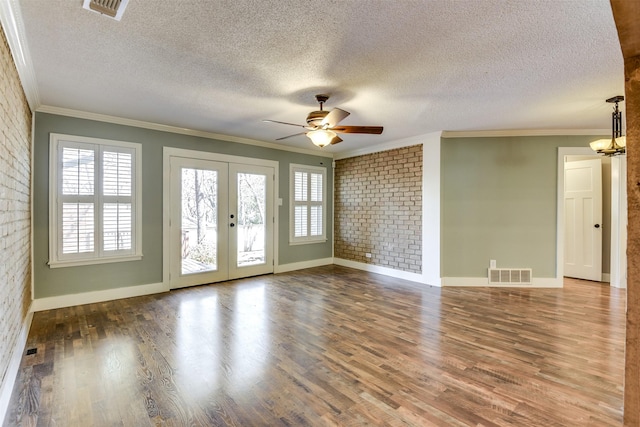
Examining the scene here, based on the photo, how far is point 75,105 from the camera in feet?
11.8

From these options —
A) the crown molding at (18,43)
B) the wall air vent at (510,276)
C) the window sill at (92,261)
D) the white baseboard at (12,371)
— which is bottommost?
the white baseboard at (12,371)

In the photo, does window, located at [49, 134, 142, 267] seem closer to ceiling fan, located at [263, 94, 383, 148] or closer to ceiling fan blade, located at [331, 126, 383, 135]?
ceiling fan, located at [263, 94, 383, 148]

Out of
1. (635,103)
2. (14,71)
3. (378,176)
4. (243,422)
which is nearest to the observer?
(635,103)

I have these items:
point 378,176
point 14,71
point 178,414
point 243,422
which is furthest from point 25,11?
point 378,176

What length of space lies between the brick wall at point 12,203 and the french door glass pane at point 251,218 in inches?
107

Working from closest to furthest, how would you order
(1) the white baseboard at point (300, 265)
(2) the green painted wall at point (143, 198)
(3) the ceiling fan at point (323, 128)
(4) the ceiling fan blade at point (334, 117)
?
(4) the ceiling fan blade at point (334, 117) < (3) the ceiling fan at point (323, 128) < (2) the green painted wall at point (143, 198) < (1) the white baseboard at point (300, 265)

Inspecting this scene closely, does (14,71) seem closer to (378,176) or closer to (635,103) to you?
(635,103)

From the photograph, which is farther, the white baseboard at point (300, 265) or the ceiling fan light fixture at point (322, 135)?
the white baseboard at point (300, 265)

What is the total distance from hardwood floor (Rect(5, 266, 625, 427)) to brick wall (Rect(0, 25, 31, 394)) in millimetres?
372

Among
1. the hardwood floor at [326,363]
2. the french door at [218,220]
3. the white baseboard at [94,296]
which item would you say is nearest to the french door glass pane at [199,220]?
the french door at [218,220]

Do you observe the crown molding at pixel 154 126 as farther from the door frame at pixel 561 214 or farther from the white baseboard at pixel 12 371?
the door frame at pixel 561 214

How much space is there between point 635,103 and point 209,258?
504 centimetres

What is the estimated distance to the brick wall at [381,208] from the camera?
5.26m

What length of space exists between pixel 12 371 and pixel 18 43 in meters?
2.28
